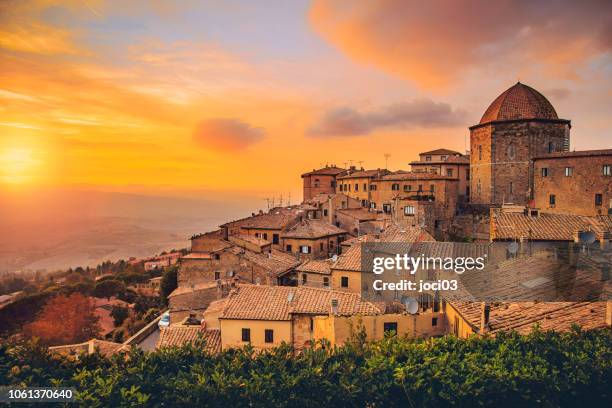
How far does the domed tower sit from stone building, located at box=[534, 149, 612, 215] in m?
4.73

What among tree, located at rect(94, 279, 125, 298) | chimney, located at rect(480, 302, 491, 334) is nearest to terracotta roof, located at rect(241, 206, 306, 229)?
tree, located at rect(94, 279, 125, 298)

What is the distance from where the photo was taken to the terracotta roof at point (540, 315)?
468 inches

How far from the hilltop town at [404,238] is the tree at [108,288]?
2128mm

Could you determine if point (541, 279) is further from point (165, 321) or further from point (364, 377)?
point (165, 321)

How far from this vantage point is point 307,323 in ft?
55.9

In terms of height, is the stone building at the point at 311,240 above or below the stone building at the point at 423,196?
below

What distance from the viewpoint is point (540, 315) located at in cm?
1291

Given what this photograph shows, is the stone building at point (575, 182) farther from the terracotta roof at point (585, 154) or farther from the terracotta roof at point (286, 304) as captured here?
the terracotta roof at point (286, 304)

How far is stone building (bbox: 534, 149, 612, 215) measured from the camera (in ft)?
98.3

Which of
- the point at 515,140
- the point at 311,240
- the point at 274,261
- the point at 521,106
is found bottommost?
the point at 274,261

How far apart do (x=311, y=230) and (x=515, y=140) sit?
21.2 metres

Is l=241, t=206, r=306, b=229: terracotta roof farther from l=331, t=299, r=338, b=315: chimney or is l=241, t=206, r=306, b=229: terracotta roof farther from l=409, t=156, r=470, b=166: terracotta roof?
l=331, t=299, r=338, b=315: chimney

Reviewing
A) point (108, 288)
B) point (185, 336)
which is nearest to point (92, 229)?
point (108, 288)

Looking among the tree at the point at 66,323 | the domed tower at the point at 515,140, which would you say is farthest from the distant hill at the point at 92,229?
the domed tower at the point at 515,140
